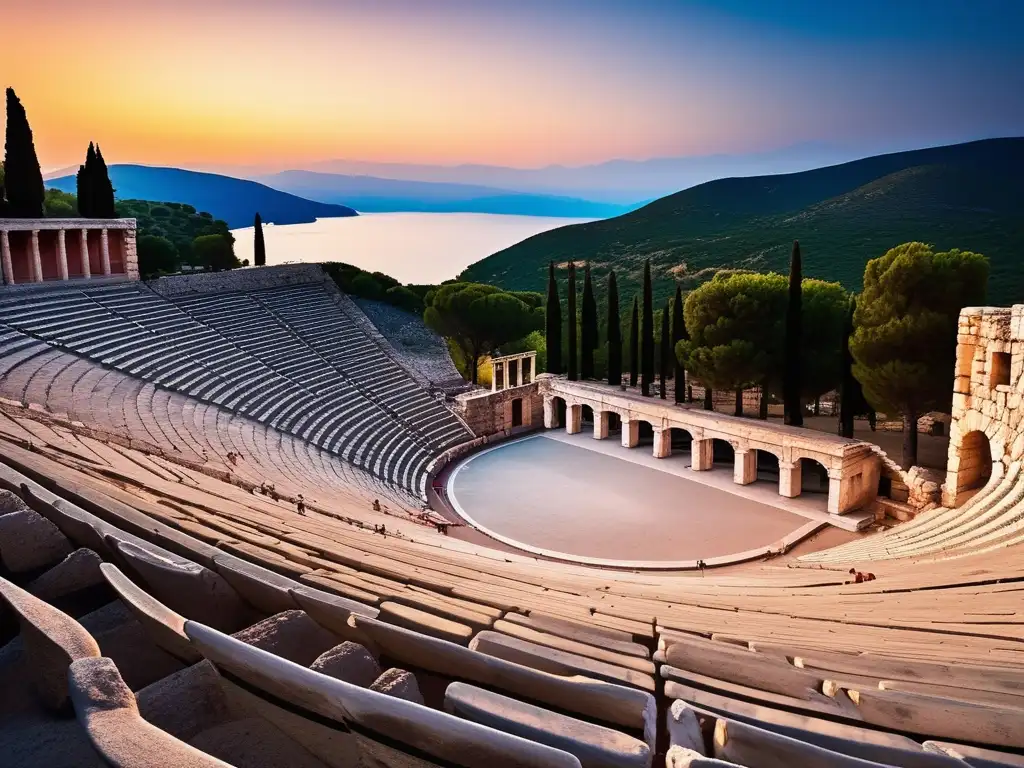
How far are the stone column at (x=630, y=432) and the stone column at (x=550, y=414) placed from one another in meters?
4.60

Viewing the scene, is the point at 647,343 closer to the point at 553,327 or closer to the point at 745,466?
the point at 553,327

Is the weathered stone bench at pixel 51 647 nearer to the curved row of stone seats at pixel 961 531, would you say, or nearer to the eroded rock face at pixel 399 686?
the eroded rock face at pixel 399 686

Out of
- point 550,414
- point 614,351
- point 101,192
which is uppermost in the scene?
point 101,192

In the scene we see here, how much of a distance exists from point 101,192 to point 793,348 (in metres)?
27.0

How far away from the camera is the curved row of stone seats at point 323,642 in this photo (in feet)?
6.28

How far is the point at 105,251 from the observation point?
26.9 m

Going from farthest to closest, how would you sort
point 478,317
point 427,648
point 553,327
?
point 478,317
point 553,327
point 427,648

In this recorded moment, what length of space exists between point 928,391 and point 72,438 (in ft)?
69.8

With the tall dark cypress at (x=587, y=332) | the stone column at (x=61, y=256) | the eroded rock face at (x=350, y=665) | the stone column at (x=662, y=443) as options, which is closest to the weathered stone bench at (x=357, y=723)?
the eroded rock face at (x=350, y=665)

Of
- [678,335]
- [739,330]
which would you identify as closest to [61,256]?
[678,335]

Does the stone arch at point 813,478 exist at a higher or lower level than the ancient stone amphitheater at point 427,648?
lower

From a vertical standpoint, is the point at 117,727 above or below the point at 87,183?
below

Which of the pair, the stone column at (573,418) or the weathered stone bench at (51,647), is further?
the stone column at (573,418)

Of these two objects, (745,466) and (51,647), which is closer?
(51,647)
